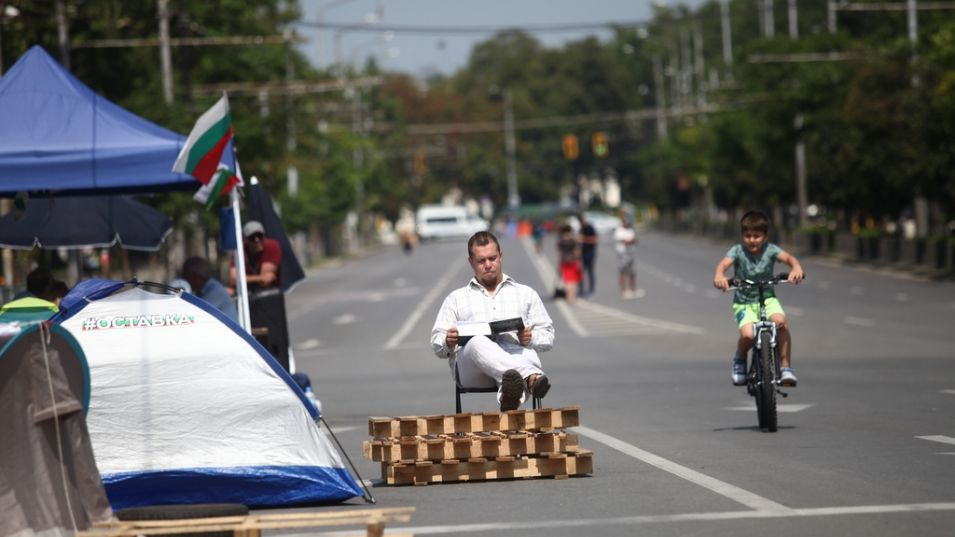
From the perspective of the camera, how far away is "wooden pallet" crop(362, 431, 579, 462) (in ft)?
36.1

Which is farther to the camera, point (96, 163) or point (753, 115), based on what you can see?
point (753, 115)

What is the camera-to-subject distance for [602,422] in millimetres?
15820

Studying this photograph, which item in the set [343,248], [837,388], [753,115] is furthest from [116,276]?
[343,248]

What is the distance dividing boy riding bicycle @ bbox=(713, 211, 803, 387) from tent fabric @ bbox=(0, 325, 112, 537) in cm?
677

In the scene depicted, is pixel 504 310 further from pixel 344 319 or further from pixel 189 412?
pixel 344 319

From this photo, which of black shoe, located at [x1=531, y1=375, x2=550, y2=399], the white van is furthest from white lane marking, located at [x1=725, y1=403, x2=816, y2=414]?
the white van

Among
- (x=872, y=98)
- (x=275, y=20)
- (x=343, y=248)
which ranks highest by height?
(x=275, y=20)

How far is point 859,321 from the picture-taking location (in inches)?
1296

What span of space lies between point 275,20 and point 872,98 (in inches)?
852

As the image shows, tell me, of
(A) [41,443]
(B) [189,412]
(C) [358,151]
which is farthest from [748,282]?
(C) [358,151]

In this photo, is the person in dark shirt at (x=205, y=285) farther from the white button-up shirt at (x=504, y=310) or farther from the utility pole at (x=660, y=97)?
the utility pole at (x=660, y=97)

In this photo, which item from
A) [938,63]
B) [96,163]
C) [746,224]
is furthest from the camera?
[938,63]

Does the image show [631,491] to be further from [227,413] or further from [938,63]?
[938,63]

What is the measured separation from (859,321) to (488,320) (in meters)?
22.1
